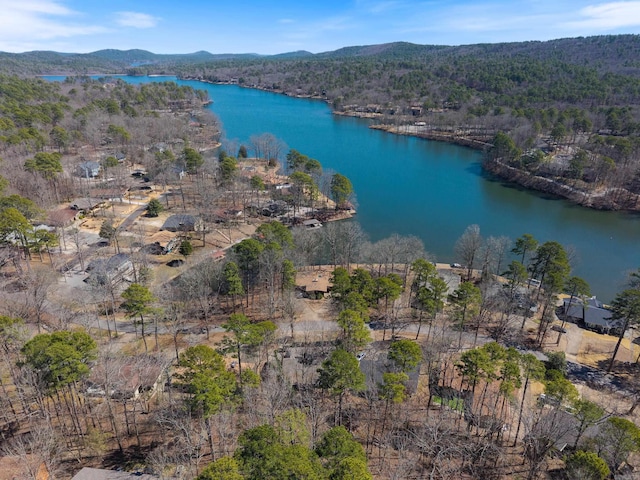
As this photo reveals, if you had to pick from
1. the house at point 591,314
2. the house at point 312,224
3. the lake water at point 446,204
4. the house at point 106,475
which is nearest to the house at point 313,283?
the house at point 312,224

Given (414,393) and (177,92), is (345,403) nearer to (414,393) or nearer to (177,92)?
(414,393)

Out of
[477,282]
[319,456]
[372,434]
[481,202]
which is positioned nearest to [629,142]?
[481,202]

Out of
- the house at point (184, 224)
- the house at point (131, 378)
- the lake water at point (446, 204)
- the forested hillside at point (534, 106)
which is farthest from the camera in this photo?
the forested hillside at point (534, 106)

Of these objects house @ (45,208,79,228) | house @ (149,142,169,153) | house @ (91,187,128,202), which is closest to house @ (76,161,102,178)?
house @ (91,187,128,202)

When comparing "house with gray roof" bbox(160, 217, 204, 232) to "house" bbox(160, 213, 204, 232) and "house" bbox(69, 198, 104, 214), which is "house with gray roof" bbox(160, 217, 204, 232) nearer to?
"house" bbox(160, 213, 204, 232)

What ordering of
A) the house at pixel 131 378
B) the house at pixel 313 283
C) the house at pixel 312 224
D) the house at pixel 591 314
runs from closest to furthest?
1. the house at pixel 131 378
2. the house at pixel 591 314
3. the house at pixel 313 283
4. the house at pixel 312 224

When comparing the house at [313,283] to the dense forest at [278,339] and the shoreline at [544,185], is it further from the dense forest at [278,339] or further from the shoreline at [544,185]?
the shoreline at [544,185]
